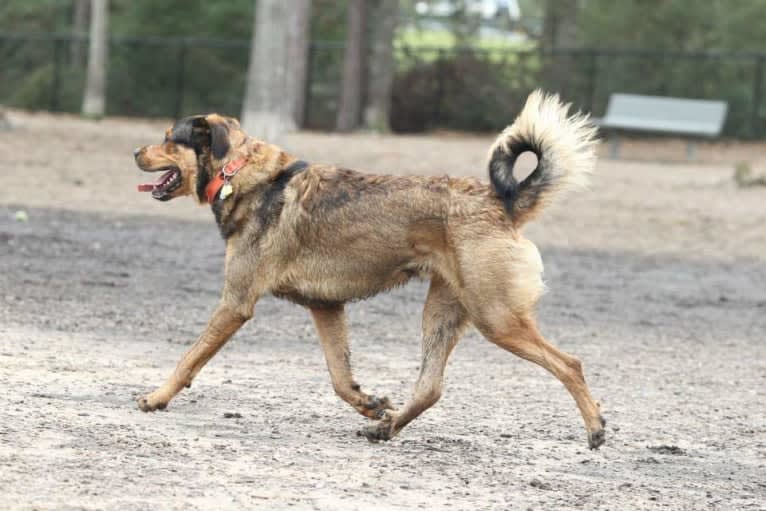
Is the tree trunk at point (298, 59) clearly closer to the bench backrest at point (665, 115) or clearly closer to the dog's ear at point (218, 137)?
the bench backrest at point (665, 115)

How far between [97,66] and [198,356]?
1130 inches

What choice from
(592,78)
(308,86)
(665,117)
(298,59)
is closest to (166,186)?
(665,117)

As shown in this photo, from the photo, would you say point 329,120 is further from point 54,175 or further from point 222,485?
point 222,485

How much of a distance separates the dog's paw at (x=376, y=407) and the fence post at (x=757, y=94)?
27.9 metres

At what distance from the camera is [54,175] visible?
20.6 metres

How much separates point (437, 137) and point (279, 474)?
2864 cm

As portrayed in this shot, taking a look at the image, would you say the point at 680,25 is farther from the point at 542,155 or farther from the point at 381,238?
the point at 381,238

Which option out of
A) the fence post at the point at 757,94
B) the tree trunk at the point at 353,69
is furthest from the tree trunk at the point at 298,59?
the fence post at the point at 757,94

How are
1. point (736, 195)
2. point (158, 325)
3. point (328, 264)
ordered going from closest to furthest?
point (328, 264), point (158, 325), point (736, 195)

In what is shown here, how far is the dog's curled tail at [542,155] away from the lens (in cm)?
708

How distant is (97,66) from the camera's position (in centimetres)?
3494

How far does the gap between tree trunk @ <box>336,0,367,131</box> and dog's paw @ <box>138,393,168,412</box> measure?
27.3 metres

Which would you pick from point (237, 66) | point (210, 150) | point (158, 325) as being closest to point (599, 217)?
point (158, 325)

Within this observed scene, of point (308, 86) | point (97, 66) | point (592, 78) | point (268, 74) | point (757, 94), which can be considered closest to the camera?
point (268, 74)
